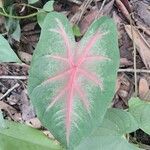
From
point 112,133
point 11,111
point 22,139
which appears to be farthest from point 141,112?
point 11,111

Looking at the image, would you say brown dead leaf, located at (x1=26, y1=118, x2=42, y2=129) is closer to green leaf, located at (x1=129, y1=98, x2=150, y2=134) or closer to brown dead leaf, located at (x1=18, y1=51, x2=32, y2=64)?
brown dead leaf, located at (x1=18, y1=51, x2=32, y2=64)

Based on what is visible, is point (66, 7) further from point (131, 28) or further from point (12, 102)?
point (12, 102)

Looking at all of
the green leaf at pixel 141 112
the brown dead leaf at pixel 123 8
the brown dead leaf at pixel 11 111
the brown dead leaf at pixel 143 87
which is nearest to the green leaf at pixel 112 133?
the green leaf at pixel 141 112

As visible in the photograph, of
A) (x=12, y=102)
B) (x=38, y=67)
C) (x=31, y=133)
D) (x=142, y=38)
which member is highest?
(x=38, y=67)

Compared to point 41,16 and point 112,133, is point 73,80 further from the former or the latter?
point 41,16

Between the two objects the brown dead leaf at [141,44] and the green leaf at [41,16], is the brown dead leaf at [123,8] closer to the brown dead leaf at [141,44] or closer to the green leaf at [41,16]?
the brown dead leaf at [141,44]

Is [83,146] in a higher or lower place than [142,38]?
lower

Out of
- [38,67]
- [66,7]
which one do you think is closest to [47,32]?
[38,67]

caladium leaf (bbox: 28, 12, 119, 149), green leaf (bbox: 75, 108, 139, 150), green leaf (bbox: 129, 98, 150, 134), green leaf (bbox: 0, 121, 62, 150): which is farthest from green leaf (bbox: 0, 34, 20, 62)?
green leaf (bbox: 129, 98, 150, 134)
